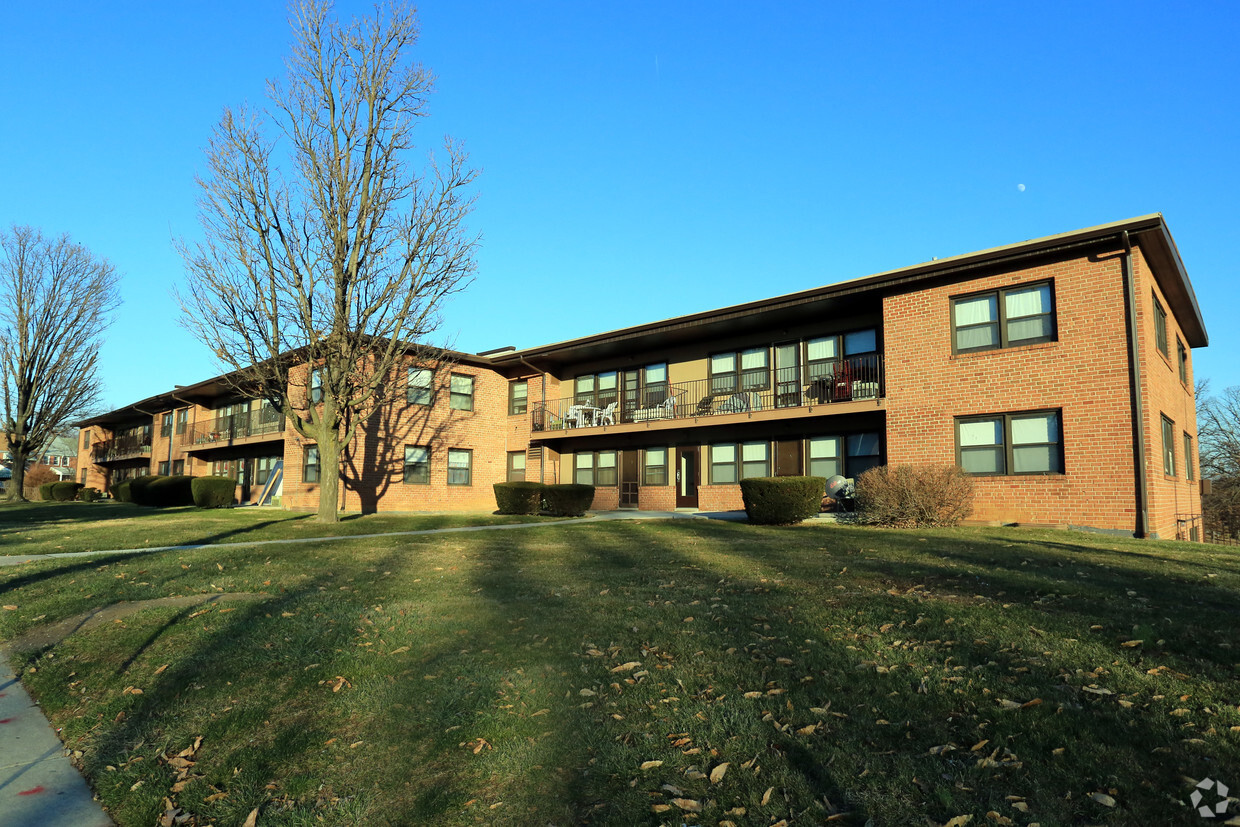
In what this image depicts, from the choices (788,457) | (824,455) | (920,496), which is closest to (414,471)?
(788,457)

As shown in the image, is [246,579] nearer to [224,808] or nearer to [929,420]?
[224,808]

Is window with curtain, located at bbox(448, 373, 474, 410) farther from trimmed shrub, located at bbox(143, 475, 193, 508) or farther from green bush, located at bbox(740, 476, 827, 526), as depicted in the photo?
green bush, located at bbox(740, 476, 827, 526)

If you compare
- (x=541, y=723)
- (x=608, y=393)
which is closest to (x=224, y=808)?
(x=541, y=723)

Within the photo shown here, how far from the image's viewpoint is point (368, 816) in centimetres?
332

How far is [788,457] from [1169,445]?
8.87 metres

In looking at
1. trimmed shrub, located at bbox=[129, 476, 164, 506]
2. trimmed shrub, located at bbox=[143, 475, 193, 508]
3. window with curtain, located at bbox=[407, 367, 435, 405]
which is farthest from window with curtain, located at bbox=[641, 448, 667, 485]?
trimmed shrub, located at bbox=[129, 476, 164, 506]

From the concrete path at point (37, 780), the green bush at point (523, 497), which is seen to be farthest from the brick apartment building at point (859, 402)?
the concrete path at point (37, 780)

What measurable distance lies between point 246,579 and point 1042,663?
8514 mm

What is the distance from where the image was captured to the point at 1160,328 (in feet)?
53.3

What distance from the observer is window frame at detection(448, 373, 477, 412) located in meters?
26.5

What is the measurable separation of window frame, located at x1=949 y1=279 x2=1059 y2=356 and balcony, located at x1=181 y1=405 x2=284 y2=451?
23.6 metres

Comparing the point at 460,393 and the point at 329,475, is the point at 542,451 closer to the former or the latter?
the point at 460,393

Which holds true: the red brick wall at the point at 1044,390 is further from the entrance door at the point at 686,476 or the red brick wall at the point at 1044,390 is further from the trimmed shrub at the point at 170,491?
the trimmed shrub at the point at 170,491

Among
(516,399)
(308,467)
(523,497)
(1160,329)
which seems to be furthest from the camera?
(516,399)
